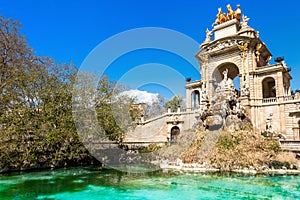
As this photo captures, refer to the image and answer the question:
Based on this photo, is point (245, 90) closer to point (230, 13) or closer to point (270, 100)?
point (270, 100)

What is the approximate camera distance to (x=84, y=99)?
49.0ft

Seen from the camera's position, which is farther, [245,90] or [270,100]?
[270,100]

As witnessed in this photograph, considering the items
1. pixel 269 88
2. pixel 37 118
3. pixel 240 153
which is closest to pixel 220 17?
pixel 269 88

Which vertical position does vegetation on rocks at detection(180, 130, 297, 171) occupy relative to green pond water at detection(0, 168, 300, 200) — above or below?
above

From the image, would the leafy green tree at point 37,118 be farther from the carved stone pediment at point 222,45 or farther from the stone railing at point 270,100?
the stone railing at point 270,100

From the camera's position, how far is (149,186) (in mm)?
9477

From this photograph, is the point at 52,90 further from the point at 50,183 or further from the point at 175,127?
the point at 175,127

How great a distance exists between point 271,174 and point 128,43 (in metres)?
9.32

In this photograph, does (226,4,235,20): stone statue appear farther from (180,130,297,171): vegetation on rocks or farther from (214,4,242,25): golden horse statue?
(180,130,297,171): vegetation on rocks

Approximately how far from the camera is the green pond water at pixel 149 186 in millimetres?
8172

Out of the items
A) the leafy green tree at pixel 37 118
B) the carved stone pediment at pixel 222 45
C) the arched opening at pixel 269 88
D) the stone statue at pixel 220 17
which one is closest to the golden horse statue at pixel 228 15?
the stone statue at pixel 220 17

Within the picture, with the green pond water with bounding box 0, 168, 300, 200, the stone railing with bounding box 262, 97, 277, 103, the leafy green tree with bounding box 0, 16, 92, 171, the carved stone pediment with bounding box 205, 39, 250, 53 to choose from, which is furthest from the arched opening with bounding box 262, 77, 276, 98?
the leafy green tree with bounding box 0, 16, 92, 171

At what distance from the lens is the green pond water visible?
8.17m

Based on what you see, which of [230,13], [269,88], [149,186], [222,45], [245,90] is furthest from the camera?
[269,88]
